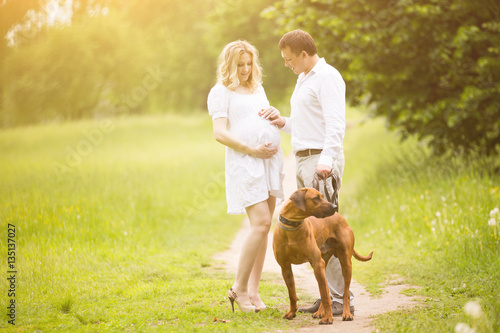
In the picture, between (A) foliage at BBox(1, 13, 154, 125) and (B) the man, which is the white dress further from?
(A) foliage at BBox(1, 13, 154, 125)

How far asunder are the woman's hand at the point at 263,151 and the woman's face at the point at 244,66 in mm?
679

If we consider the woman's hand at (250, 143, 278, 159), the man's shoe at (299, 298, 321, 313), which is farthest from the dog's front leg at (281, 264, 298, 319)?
the woman's hand at (250, 143, 278, 159)

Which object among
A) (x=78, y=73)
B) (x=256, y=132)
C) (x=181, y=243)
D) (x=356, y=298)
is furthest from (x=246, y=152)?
(x=78, y=73)

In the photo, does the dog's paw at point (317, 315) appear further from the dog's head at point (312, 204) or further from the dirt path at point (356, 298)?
the dog's head at point (312, 204)

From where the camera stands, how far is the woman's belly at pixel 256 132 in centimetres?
510

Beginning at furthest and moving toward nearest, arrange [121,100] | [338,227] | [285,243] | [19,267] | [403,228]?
[121,100]
[403,228]
[19,267]
[338,227]
[285,243]

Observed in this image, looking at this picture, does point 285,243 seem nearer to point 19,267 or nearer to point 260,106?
point 260,106

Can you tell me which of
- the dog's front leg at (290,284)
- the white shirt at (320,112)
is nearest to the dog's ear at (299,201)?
the white shirt at (320,112)

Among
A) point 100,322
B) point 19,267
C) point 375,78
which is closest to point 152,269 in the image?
point 19,267

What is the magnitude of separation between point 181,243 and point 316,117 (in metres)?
4.80

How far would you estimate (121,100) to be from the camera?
110ft

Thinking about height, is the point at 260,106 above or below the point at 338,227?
above

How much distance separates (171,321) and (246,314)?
2.21ft

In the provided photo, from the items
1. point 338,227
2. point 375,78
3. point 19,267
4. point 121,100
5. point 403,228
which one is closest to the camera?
point 338,227
